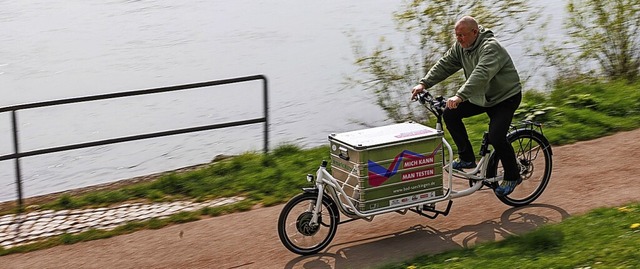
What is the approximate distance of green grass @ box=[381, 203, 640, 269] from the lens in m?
6.99

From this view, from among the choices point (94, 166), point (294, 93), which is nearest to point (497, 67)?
point (94, 166)

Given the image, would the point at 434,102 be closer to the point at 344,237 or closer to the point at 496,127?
the point at 496,127

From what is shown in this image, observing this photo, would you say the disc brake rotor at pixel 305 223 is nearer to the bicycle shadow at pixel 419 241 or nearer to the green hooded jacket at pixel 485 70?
the bicycle shadow at pixel 419 241

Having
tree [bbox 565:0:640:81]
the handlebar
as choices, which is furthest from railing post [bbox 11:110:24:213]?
tree [bbox 565:0:640:81]

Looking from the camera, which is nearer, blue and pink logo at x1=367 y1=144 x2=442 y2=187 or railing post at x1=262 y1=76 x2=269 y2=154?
blue and pink logo at x1=367 y1=144 x2=442 y2=187

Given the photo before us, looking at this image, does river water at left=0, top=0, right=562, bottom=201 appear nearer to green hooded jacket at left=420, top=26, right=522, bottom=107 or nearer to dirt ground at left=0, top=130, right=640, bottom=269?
dirt ground at left=0, top=130, right=640, bottom=269

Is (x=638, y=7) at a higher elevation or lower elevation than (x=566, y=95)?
higher

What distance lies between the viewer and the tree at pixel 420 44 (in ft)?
43.7

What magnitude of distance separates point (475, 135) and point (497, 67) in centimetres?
329

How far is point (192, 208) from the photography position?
9.31 m

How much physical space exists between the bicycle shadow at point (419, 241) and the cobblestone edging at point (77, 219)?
1.80 meters

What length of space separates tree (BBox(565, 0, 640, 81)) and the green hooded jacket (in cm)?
618

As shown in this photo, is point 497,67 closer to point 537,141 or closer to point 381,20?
point 537,141

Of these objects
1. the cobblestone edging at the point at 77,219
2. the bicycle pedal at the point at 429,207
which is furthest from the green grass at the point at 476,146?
the bicycle pedal at the point at 429,207
